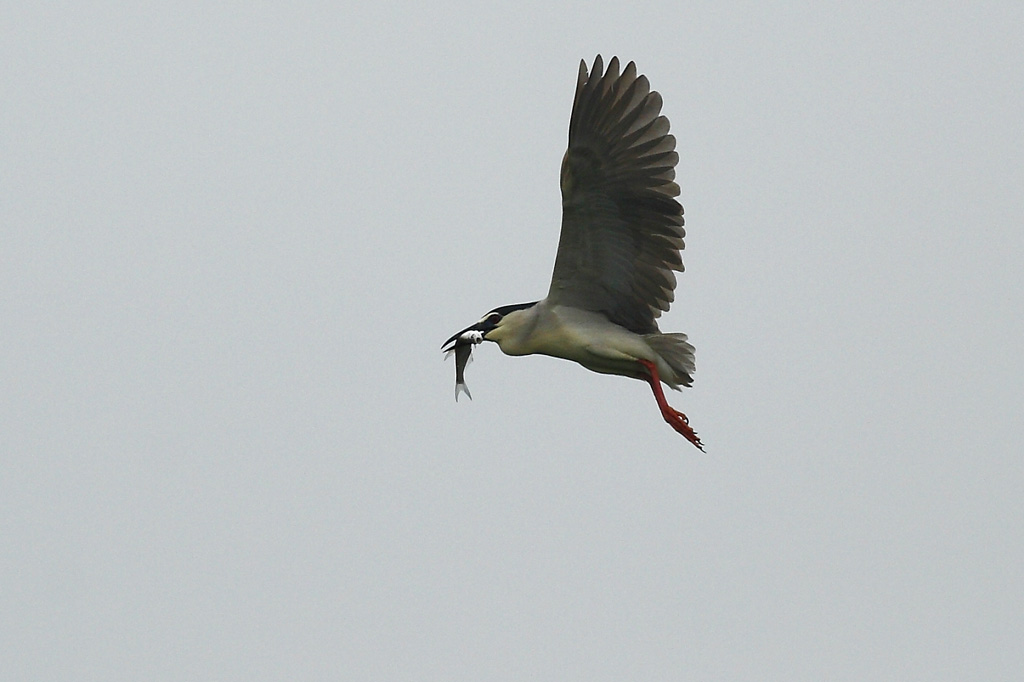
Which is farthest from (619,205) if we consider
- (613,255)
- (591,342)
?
(591,342)

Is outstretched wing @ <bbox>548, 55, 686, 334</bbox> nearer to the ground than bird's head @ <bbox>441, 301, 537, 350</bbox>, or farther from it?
farther from it

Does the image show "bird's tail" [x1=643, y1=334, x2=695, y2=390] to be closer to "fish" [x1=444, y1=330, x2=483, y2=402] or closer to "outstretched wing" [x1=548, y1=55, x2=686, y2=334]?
"outstretched wing" [x1=548, y1=55, x2=686, y2=334]

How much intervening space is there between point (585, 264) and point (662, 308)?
75 centimetres

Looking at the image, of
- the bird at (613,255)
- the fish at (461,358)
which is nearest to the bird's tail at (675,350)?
the bird at (613,255)

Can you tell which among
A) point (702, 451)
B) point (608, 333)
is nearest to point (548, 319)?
point (608, 333)

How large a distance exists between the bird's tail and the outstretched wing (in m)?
0.18

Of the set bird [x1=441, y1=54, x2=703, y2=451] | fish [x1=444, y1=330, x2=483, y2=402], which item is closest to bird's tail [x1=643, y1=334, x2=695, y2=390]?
bird [x1=441, y1=54, x2=703, y2=451]

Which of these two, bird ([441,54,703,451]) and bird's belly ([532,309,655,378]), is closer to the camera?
bird ([441,54,703,451])

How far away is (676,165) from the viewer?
41.2 feet

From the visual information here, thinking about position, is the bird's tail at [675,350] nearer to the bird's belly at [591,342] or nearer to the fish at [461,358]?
the bird's belly at [591,342]

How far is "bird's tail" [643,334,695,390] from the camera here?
43.1ft

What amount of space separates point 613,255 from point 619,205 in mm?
476

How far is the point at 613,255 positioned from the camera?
13.0 meters

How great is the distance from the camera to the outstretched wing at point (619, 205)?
12258 millimetres
